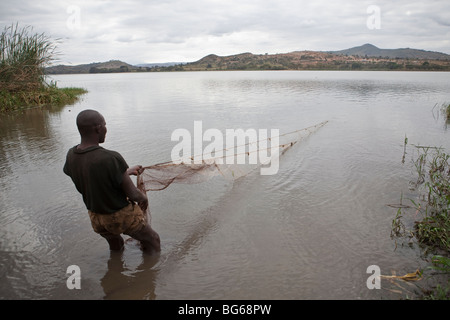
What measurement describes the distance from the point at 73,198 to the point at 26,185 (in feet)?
4.04

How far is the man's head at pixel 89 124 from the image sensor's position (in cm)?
244

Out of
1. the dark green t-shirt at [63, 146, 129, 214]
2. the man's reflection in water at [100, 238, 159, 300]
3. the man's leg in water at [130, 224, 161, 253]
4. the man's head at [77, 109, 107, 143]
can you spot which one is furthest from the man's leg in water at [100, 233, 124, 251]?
the man's head at [77, 109, 107, 143]

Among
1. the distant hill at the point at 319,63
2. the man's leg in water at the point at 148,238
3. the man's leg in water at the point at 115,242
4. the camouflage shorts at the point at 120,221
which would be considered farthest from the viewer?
the distant hill at the point at 319,63

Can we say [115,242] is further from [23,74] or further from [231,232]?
[23,74]

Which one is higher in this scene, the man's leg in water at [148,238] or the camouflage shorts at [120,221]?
the camouflage shorts at [120,221]

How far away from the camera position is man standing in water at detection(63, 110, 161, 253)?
8.00 ft

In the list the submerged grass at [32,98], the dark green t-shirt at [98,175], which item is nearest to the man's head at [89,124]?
the dark green t-shirt at [98,175]

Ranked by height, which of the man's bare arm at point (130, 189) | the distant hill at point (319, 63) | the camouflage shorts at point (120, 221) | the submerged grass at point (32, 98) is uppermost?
the distant hill at point (319, 63)

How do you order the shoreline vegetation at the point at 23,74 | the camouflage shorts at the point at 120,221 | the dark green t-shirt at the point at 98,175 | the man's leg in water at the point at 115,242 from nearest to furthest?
1. the dark green t-shirt at the point at 98,175
2. the camouflage shorts at the point at 120,221
3. the man's leg in water at the point at 115,242
4. the shoreline vegetation at the point at 23,74

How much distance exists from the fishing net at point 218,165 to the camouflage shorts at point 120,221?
0.78 meters

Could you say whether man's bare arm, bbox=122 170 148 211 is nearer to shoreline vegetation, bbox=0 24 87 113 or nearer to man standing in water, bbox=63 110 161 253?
man standing in water, bbox=63 110 161 253

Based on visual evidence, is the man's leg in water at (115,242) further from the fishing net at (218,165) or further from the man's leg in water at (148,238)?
the fishing net at (218,165)
